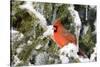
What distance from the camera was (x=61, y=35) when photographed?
2545mm

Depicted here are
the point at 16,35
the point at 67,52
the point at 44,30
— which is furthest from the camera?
the point at 67,52

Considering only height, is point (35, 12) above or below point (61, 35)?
above

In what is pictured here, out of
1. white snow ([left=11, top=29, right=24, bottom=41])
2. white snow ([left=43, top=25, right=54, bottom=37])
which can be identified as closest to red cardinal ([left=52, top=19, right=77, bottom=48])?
white snow ([left=43, top=25, right=54, bottom=37])

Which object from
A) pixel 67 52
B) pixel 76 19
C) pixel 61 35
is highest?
pixel 76 19

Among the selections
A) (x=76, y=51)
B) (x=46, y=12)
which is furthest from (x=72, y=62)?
(x=46, y=12)

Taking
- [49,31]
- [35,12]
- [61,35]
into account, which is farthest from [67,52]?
[35,12]

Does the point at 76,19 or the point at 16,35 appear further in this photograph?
the point at 76,19

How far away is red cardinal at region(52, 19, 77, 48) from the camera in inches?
99.1

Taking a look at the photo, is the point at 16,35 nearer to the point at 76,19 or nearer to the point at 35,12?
the point at 35,12

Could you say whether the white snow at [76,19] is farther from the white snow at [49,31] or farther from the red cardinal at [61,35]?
the white snow at [49,31]

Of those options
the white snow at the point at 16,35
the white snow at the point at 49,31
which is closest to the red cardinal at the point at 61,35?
the white snow at the point at 49,31

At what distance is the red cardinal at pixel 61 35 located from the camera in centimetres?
252

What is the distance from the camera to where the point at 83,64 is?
265 cm

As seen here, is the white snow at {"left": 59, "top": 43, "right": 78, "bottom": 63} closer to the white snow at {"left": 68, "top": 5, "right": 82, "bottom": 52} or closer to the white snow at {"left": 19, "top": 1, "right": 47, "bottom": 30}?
the white snow at {"left": 68, "top": 5, "right": 82, "bottom": 52}
